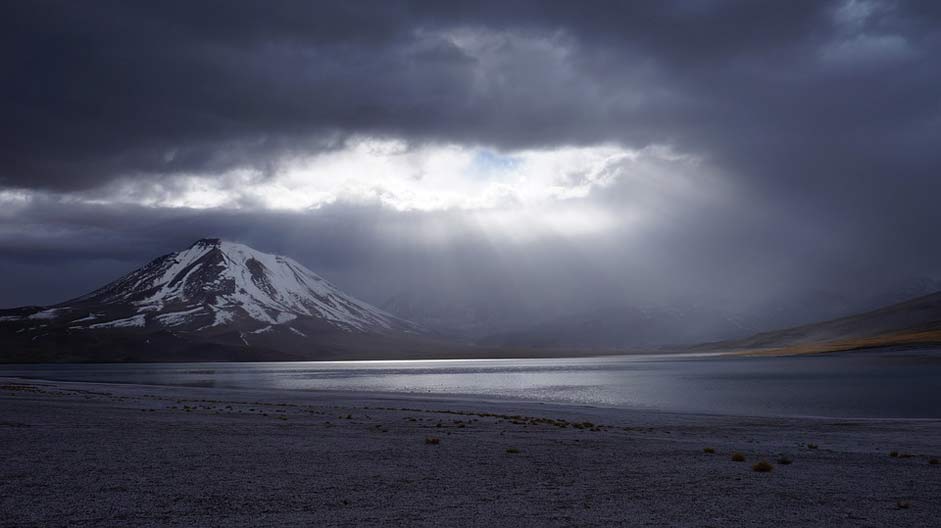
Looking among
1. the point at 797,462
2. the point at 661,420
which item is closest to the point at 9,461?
the point at 797,462

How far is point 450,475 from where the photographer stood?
2167cm

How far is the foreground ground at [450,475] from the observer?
1599 cm

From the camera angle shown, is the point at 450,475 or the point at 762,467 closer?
the point at 450,475

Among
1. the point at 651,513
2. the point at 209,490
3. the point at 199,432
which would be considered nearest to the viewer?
the point at 651,513

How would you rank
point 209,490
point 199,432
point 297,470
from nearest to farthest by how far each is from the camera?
point 209,490 < point 297,470 < point 199,432

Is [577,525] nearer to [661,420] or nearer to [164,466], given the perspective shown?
[164,466]

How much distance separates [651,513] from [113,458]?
721 inches

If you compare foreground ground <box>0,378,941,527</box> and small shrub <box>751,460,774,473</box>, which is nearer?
foreground ground <box>0,378,941,527</box>

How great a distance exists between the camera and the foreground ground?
1599 centimetres

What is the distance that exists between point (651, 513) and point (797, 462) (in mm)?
11657

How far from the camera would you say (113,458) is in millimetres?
23359

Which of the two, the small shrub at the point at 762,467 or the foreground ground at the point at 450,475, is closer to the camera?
the foreground ground at the point at 450,475

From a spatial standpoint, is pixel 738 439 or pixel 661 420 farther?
pixel 661 420

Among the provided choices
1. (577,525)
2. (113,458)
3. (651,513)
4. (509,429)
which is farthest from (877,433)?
(113,458)
